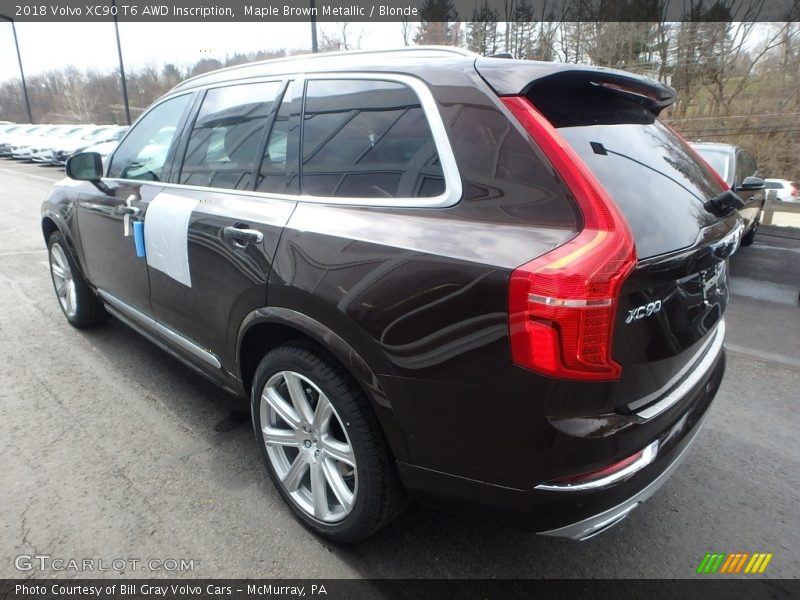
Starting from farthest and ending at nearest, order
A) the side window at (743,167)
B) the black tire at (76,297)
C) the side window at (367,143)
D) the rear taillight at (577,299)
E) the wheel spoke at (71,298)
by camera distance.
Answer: the side window at (743,167)
the wheel spoke at (71,298)
the black tire at (76,297)
the side window at (367,143)
the rear taillight at (577,299)

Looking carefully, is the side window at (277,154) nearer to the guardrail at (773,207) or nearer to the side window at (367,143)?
the side window at (367,143)

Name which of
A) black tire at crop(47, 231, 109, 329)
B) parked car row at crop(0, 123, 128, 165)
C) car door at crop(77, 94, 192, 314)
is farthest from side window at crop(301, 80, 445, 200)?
parked car row at crop(0, 123, 128, 165)

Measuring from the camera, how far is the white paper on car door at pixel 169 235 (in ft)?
9.04

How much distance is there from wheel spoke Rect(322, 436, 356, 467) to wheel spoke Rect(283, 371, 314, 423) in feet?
0.41

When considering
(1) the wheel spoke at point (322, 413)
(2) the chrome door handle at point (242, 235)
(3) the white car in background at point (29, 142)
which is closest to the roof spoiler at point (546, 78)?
(2) the chrome door handle at point (242, 235)

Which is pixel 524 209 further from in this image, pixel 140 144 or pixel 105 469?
pixel 140 144

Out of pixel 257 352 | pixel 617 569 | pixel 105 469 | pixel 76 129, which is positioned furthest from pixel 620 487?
pixel 76 129

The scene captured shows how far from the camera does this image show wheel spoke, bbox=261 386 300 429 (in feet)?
7.51

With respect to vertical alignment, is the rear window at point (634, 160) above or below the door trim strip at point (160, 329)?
above

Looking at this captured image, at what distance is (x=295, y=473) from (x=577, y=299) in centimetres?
150

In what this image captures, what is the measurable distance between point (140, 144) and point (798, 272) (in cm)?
776

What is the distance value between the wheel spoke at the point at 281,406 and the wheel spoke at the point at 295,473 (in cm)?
15

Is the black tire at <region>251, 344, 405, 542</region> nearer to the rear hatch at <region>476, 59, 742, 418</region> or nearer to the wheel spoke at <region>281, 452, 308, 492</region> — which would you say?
the wheel spoke at <region>281, 452, 308, 492</region>

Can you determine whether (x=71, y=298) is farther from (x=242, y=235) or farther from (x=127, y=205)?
(x=242, y=235)
